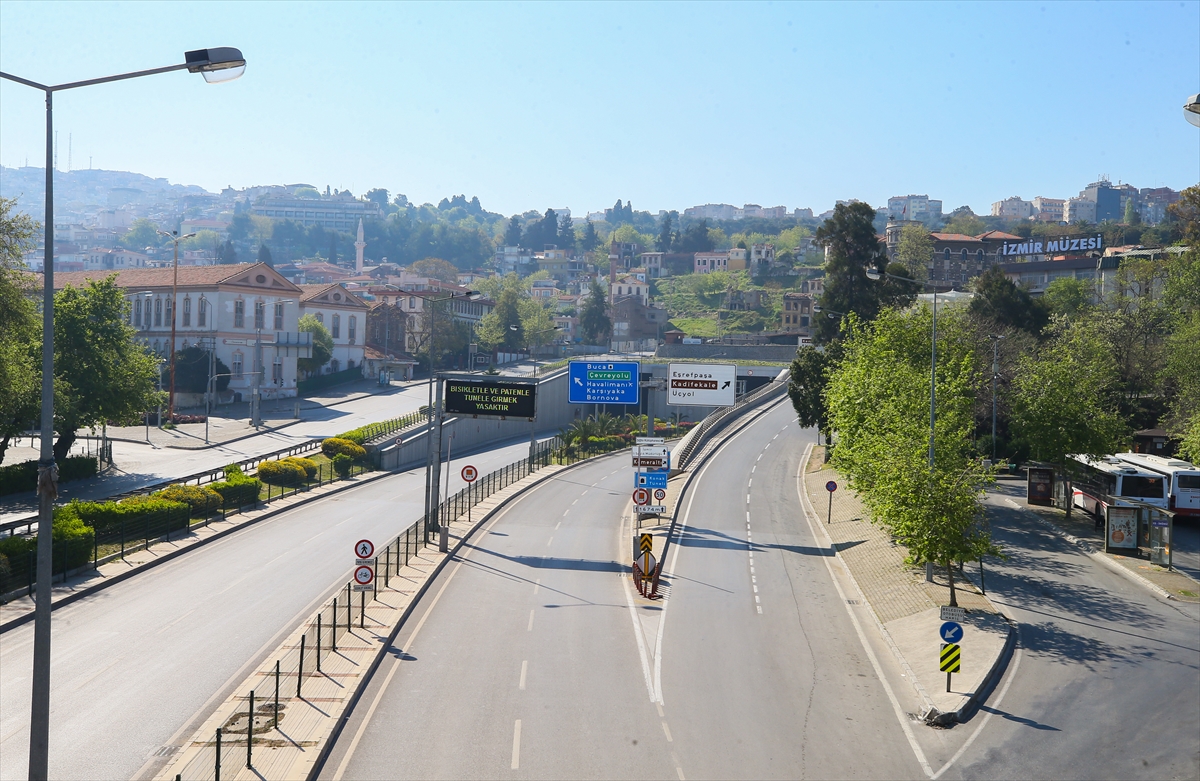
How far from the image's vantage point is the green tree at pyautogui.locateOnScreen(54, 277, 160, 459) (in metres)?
49.6

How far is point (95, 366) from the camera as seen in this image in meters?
A: 50.7

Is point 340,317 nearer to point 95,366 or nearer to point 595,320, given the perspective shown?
point 95,366

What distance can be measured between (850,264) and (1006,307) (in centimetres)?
1159

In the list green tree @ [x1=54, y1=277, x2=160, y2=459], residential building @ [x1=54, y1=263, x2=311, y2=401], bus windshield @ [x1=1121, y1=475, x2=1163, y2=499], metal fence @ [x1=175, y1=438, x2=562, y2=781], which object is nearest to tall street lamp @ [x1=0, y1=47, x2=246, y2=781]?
metal fence @ [x1=175, y1=438, x2=562, y2=781]

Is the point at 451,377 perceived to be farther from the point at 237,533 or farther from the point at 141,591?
the point at 141,591

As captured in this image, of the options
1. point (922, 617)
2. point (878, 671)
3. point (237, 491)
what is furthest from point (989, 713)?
point (237, 491)

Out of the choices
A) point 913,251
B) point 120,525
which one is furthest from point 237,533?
point 913,251

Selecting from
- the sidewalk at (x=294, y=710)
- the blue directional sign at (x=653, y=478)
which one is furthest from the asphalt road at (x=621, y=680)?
the blue directional sign at (x=653, y=478)

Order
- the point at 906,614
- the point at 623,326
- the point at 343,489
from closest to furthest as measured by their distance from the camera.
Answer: the point at 906,614 < the point at 343,489 < the point at 623,326

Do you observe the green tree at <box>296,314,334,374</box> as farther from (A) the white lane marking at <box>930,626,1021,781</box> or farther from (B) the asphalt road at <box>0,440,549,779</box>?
(A) the white lane marking at <box>930,626,1021,781</box>

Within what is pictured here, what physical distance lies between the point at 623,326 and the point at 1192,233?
364 feet

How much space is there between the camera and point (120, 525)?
33188 millimetres

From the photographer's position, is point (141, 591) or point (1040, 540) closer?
point (141, 591)

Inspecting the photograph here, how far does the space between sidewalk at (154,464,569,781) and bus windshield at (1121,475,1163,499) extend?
29.8 m
